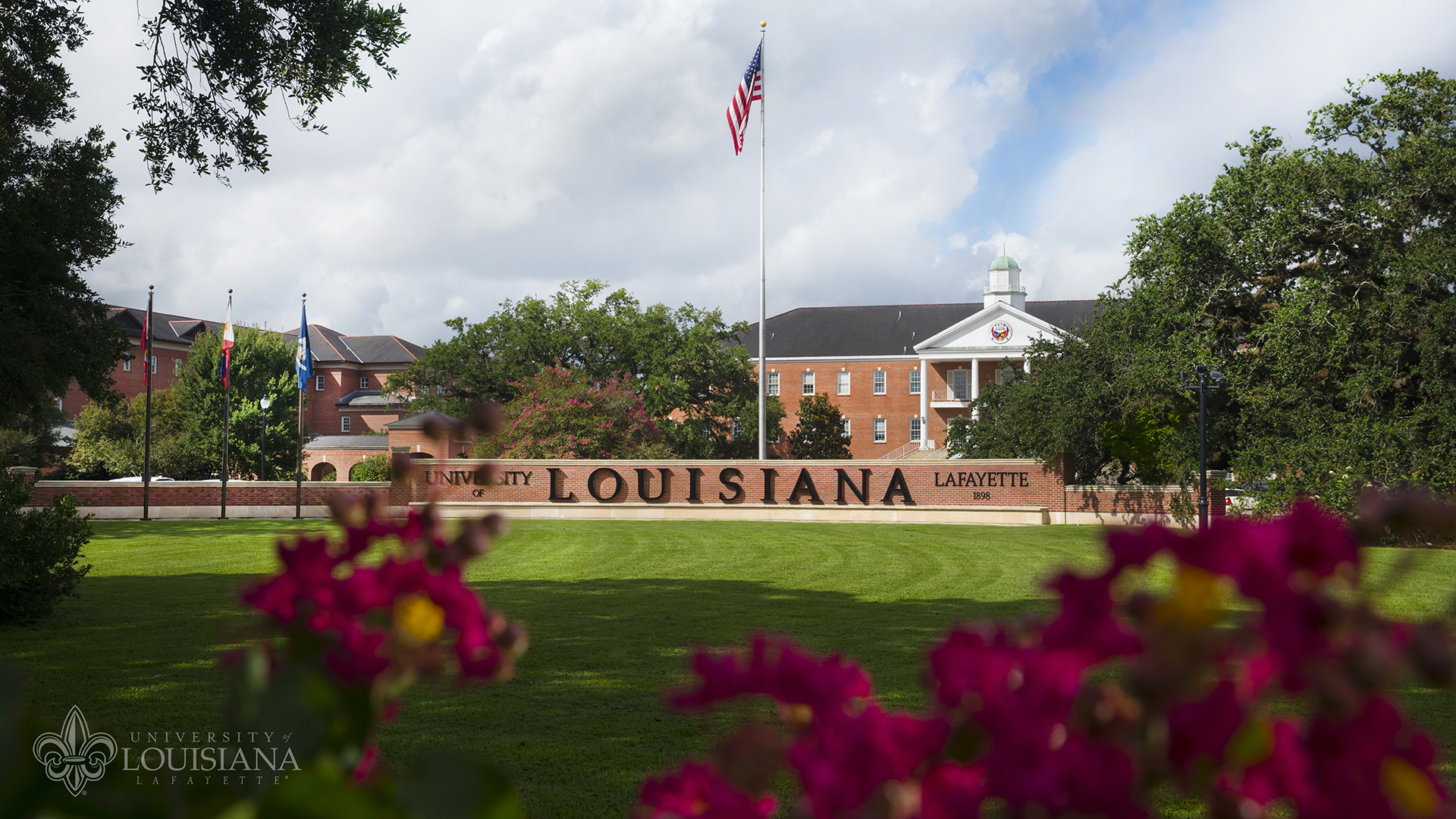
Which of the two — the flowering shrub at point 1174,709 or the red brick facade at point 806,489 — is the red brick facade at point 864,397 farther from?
the flowering shrub at point 1174,709

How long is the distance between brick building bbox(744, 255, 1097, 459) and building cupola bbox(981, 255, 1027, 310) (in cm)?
5

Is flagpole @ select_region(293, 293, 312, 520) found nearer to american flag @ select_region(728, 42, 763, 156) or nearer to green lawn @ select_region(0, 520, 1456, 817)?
green lawn @ select_region(0, 520, 1456, 817)

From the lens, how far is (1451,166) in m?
24.3

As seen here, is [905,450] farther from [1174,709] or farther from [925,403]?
[1174,709]

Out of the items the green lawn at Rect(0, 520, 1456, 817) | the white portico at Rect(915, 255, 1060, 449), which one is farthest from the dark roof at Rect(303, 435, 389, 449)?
the green lawn at Rect(0, 520, 1456, 817)

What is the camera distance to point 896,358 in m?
66.5

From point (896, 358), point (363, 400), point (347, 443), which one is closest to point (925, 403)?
point (896, 358)

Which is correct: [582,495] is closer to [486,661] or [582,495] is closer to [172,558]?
[172,558]

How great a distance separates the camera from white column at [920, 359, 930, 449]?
60.4m

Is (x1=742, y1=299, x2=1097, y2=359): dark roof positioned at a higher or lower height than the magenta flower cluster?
higher

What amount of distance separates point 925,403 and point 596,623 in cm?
5157

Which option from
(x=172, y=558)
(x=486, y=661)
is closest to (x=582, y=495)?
(x=172, y=558)

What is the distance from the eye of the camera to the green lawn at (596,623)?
6.75 meters

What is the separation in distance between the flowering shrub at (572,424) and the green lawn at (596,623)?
1237 centimetres
